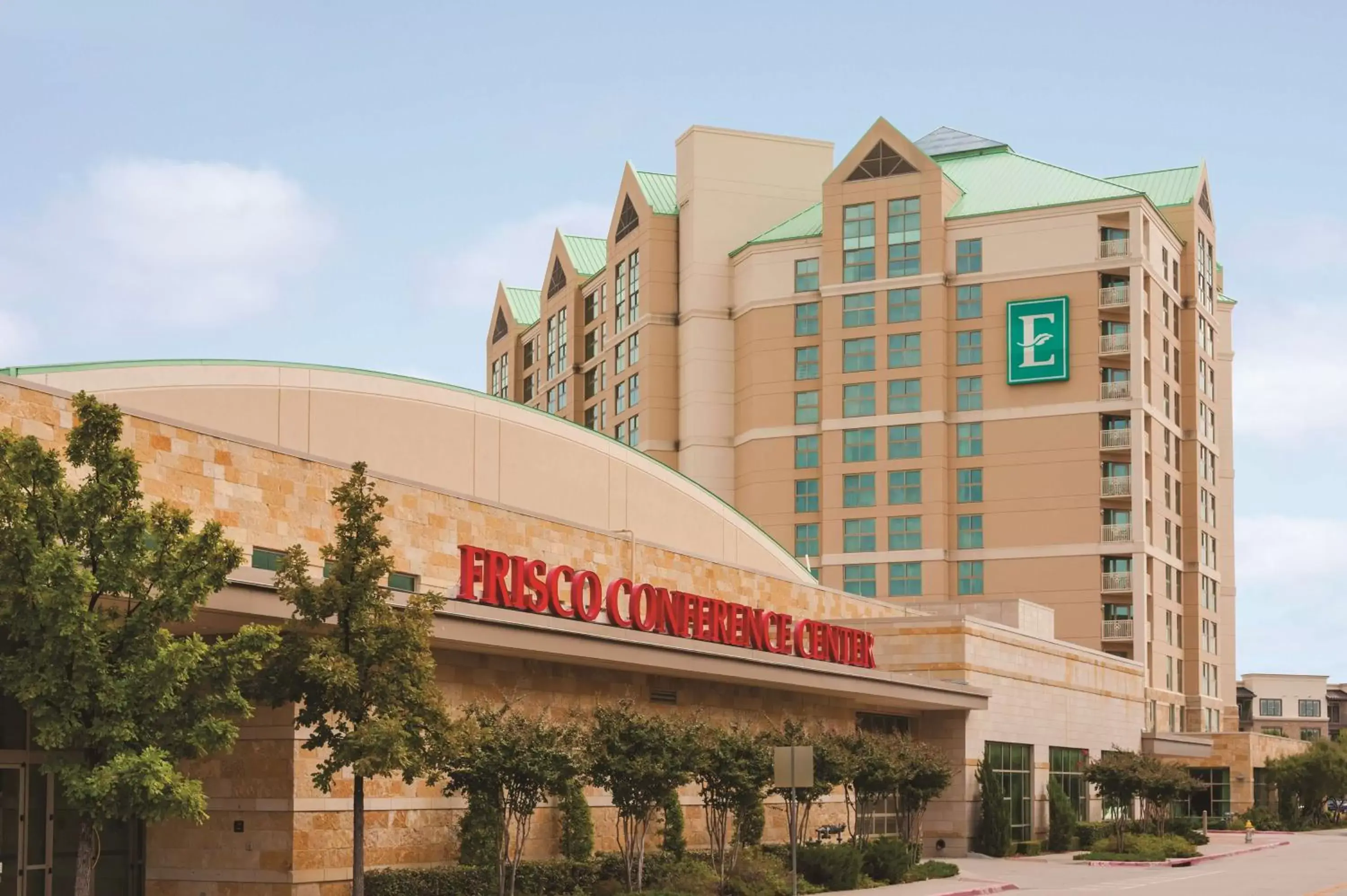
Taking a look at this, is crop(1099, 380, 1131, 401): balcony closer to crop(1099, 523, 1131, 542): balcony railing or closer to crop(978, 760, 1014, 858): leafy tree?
crop(1099, 523, 1131, 542): balcony railing

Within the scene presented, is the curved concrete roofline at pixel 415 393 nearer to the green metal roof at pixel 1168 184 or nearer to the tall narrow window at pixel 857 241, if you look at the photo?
the tall narrow window at pixel 857 241

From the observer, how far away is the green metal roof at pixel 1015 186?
9881cm

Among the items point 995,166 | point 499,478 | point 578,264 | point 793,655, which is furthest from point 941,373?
point 499,478

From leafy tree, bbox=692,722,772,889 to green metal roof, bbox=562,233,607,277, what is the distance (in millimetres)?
85706

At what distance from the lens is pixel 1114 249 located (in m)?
96.4

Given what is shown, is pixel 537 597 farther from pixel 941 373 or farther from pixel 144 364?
pixel 941 373

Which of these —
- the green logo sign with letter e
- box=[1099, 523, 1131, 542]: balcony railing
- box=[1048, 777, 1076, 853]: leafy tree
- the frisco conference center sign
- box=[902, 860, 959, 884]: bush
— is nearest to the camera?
the frisco conference center sign

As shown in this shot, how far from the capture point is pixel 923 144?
114m

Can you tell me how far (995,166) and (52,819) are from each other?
86563mm

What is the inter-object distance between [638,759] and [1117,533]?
6688cm

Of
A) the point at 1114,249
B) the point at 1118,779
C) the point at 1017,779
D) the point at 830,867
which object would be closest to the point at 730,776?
the point at 830,867

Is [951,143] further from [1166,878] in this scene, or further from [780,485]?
[1166,878]

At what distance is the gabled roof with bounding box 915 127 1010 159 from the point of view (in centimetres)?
10975

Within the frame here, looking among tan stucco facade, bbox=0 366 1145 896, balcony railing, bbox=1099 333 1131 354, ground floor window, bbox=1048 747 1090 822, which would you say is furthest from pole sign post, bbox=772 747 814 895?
balcony railing, bbox=1099 333 1131 354
